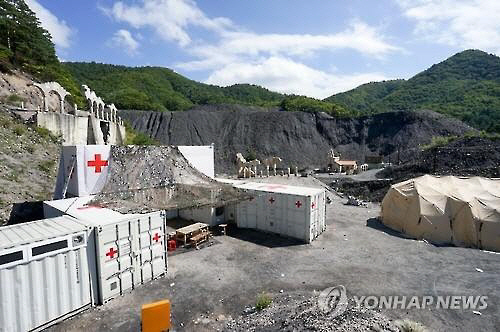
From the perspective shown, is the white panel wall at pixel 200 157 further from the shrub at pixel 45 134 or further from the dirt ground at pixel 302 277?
the shrub at pixel 45 134

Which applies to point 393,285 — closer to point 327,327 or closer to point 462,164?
point 327,327

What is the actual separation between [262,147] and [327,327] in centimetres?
5306

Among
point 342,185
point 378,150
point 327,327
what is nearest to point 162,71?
point 378,150

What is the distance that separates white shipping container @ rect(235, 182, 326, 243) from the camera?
48.9ft

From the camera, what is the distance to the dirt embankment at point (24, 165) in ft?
44.7

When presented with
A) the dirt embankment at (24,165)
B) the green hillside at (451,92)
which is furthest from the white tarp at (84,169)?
the green hillside at (451,92)

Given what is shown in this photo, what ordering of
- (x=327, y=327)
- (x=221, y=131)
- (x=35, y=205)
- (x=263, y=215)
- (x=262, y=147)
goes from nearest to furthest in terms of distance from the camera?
(x=327, y=327), (x=35, y=205), (x=263, y=215), (x=262, y=147), (x=221, y=131)

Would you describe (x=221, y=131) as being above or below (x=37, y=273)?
above

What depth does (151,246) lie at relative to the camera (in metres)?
10.6

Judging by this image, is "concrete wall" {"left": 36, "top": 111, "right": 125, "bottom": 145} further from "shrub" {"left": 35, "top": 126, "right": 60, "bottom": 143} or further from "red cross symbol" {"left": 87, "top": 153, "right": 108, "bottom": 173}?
"red cross symbol" {"left": 87, "top": 153, "right": 108, "bottom": 173}

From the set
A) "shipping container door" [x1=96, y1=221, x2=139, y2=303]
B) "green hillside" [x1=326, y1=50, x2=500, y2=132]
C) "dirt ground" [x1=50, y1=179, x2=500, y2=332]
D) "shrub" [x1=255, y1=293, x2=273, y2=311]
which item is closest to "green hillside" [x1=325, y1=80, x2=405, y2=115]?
"green hillside" [x1=326, y1=50, x2=500, y2=132]

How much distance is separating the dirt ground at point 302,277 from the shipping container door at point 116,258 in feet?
1.36

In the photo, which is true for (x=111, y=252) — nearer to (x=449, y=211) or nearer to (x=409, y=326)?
(x=409, y=326)

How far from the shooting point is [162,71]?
157 meters
